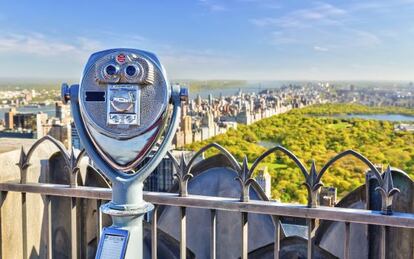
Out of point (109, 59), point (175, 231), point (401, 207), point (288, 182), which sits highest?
point (109, 59)

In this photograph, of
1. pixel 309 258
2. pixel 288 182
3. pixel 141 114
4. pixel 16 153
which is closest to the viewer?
pixel 141 114

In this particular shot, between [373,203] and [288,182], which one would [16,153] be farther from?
[288,182]

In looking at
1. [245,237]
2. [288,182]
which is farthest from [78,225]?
[288,182]

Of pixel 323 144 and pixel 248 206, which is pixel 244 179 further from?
pixel 323 144

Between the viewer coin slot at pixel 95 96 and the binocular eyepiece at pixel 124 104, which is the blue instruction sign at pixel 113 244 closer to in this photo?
the binocular eyepiece at pixel 124 104

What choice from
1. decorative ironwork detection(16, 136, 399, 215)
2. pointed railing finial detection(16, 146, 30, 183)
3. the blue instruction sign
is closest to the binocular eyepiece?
the blue instruction sign

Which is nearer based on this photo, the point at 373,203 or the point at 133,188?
the point at 133,188
